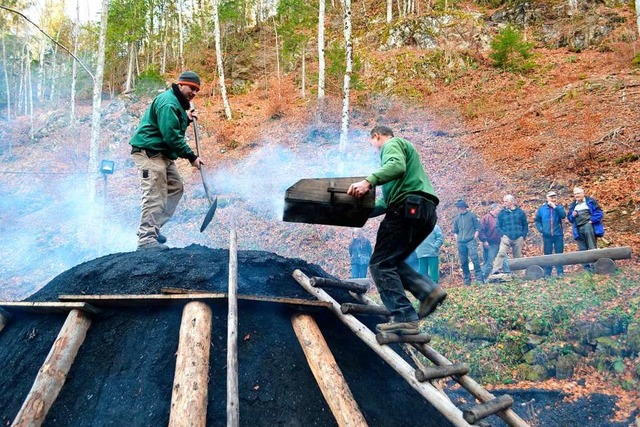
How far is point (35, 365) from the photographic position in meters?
3.69

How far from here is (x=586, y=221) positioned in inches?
328

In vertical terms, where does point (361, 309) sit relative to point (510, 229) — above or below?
below

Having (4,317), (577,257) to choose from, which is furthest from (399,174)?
(577,257)

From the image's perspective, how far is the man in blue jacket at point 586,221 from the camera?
27.1 ft

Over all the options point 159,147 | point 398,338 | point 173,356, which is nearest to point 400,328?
point 398,338

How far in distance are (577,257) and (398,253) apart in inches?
231

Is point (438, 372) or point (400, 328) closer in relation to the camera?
point (438, 372)

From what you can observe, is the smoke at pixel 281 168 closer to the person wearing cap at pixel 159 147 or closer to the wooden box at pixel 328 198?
the person wearing cap at pixel 159 147

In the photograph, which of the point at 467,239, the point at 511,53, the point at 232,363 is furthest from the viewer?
the point at 511,53

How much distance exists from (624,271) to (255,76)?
2645cm

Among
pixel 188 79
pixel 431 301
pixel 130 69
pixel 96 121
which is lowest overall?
pixel 431 301

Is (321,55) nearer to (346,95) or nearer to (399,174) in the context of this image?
(346,95)

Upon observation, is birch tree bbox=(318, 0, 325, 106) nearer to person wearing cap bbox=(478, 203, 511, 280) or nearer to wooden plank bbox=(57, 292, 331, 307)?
person wearing cap bbox=(478, 203, 511, 280)

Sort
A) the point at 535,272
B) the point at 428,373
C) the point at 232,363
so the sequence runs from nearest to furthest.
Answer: the point at 232,363 → the point at 428,373 → the point at 535,272
